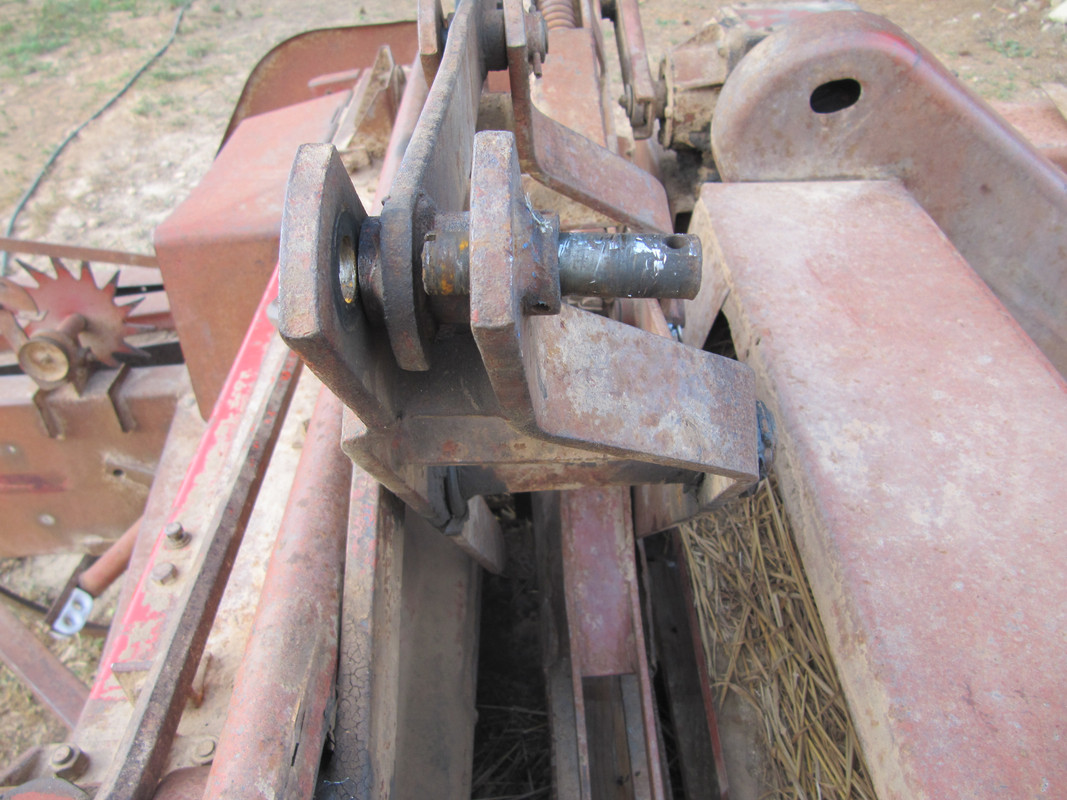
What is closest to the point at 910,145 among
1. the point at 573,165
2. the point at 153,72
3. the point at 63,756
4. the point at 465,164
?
the point at 573,165

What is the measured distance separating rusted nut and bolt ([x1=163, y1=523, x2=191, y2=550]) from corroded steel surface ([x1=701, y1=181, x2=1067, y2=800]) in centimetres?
140

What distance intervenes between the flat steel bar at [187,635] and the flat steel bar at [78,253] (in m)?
1.91

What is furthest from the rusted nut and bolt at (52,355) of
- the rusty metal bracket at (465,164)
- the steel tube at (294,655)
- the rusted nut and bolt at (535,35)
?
the rusted nut and bolt at (535,35)

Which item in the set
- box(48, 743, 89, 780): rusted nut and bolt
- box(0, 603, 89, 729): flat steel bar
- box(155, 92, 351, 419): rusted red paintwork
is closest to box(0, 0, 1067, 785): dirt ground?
box(155, 92, 351, 419): rusted red paintwork

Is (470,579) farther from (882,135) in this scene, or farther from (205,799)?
(882,135)

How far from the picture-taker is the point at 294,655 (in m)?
1.03

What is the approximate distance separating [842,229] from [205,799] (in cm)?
182

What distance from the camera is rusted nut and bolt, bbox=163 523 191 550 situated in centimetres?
162

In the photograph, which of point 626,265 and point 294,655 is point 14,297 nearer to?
point 294,655

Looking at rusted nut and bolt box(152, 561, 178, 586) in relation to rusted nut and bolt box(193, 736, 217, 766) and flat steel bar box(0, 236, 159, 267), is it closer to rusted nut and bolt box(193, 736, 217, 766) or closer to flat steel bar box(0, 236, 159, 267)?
rusted nut and bolt box(193, 736, 217, 766)

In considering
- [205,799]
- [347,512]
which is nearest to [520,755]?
[347,512]

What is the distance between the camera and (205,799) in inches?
35.1

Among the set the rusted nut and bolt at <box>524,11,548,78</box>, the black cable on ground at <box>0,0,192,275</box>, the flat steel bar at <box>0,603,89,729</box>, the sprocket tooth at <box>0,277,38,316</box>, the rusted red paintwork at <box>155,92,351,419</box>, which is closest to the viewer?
the rusted nut and bolt at <box>524,11,548,78</box>

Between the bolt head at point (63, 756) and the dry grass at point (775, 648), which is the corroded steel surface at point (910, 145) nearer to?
the dry grass at point (775, 648)
